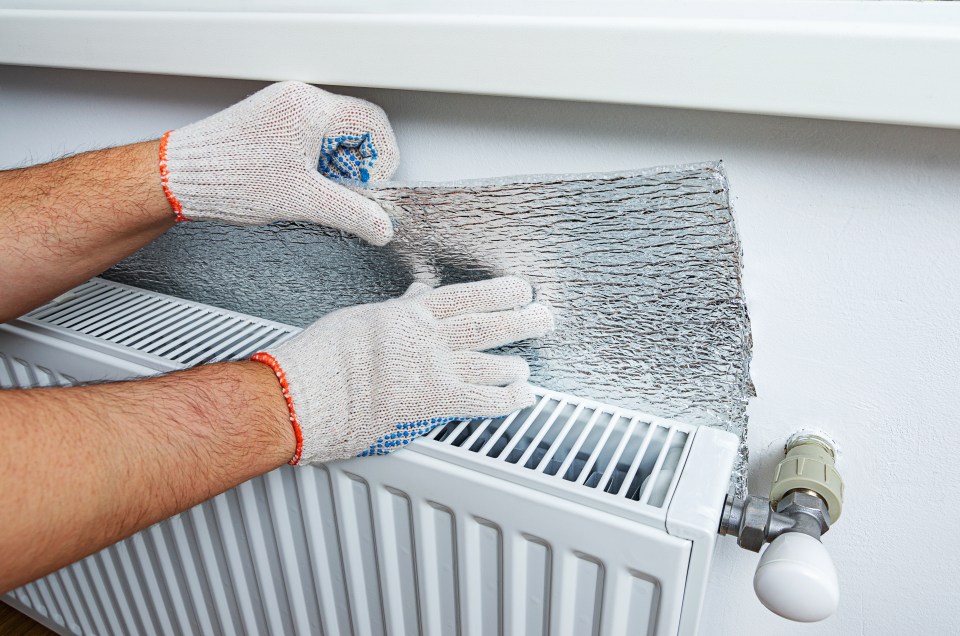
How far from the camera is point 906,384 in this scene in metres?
0.48

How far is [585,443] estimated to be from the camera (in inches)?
20.4

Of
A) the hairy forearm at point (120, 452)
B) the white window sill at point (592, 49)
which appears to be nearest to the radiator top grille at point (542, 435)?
the hairy forearm at point (120, 452)

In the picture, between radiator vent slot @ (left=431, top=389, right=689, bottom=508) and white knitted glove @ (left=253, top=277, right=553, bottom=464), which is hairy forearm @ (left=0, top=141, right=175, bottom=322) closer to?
white knitted glove @ (left=253, top=277, right=553, bottom=464)

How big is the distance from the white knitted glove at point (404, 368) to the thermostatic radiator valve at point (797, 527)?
0.61ft

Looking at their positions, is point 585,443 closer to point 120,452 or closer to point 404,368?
point 404,368

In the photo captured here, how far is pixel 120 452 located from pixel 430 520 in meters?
0.23

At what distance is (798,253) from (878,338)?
0.27ft

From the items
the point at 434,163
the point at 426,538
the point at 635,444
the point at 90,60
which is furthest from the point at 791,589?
the point at 90,60

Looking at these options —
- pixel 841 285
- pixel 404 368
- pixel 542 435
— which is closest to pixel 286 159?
pixel 404 368

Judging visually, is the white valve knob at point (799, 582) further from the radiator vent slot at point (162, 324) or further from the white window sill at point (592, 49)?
the radiator vent slot at point (162, 324)

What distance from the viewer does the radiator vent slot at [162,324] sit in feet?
2.06

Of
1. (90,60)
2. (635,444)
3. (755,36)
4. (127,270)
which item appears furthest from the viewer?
(127,270)

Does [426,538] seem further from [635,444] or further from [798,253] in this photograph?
[798,253]

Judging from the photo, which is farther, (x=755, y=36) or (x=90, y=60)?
(x=90, y=60)
